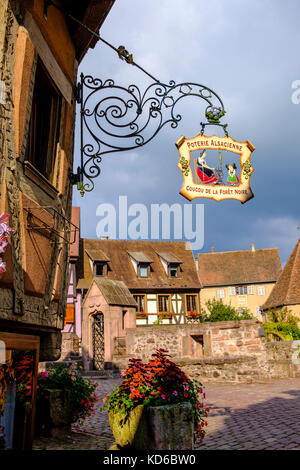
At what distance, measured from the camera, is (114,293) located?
19172 mm

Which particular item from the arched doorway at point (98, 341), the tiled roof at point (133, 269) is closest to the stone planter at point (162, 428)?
the arched doorway at point (98, 341)

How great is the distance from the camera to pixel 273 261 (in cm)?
4112

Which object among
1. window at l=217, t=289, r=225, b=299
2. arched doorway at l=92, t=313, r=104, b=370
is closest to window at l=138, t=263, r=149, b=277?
arched doorway at l=92, t=313, r=104, b=370

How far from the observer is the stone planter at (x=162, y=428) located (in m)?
4.16

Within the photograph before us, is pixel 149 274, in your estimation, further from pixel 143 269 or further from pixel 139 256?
pixel 139 256

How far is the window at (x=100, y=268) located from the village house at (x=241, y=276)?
13.8 metres

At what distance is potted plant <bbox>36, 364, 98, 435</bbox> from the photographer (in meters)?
5.70

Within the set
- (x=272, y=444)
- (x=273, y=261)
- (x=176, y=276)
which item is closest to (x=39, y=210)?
(x=272, y=444)

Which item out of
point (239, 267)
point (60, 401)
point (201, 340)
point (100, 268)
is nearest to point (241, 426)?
point (60, 401)

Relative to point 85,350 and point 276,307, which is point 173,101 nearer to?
point 85,350

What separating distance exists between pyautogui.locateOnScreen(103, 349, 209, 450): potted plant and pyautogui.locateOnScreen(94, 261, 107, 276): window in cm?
2353

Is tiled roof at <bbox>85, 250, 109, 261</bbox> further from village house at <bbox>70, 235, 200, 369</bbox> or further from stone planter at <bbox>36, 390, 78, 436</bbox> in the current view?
stone planter at <bbox>36, 390, 78, 436</bbox>
